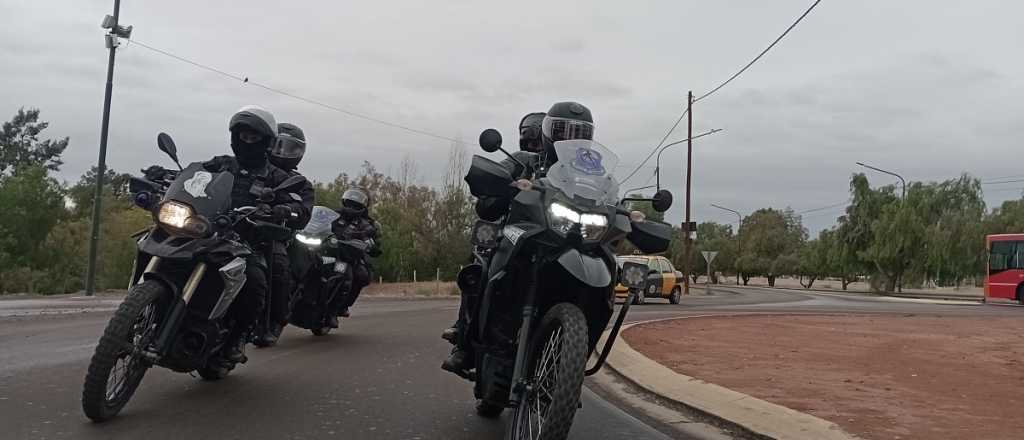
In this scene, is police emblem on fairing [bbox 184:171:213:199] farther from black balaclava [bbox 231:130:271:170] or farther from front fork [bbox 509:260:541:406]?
front fork [bbox 509:260:541:406]

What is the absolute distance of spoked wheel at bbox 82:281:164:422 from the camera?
13.1 feet

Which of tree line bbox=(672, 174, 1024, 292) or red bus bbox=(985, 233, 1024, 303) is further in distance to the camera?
tree line bbox=(672, 174, 1024, 292)

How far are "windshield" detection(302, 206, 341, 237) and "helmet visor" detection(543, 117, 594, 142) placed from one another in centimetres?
428

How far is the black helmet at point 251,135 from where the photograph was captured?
17.4 feet

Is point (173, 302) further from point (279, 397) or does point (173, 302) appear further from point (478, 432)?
point (478, 432)

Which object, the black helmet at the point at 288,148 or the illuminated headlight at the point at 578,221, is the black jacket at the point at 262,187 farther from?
the illuminated headlight at the point at 578,221

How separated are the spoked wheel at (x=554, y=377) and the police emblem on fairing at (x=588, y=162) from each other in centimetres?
75

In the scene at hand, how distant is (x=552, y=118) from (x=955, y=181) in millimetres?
51475

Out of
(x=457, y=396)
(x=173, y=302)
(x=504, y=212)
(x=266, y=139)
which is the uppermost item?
(x=266, y=139)

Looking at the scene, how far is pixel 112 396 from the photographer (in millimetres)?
4352

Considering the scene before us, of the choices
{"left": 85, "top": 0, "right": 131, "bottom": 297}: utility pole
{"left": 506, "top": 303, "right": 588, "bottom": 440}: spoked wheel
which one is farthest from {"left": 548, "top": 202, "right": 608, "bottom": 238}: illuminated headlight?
{"left": 85, "top": 0, "right": 131, "bottom": 297}: utility pole

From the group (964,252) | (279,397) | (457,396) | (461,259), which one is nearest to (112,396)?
(279,397)

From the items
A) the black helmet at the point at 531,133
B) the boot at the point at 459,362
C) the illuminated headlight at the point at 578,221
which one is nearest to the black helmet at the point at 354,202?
the black helmet at the point at 531,133

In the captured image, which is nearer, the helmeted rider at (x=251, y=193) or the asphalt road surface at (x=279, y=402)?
the asphalt road surface at (x=279, y=402)
